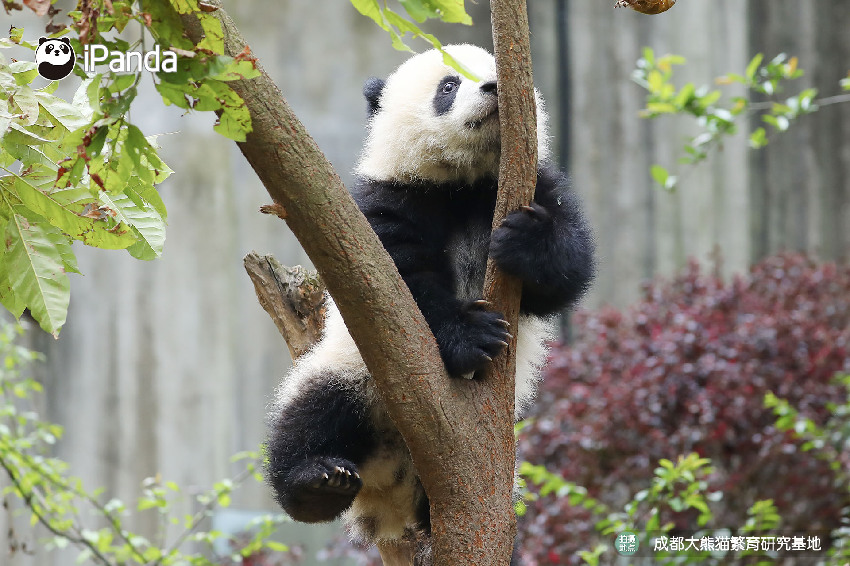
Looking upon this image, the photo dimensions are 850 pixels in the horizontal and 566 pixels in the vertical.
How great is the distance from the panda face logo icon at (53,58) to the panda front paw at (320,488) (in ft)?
4.42

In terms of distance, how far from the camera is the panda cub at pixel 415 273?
8.59 ft

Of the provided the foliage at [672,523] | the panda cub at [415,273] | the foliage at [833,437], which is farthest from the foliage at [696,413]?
the panda cub at [415,273]

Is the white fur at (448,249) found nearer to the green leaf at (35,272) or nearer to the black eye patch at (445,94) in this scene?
the black eye patch at (445,94)

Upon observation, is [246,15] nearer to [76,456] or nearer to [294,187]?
[76,456]

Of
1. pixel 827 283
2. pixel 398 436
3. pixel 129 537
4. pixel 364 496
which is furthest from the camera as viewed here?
pixel 827 283

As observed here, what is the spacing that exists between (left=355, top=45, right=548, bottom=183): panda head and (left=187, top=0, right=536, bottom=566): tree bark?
0.60 meters

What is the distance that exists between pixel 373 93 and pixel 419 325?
5.21 feet

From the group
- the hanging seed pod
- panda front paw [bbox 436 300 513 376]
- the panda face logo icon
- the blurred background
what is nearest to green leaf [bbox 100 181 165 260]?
the panda face logo icon

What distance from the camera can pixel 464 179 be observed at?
3055 millimetres

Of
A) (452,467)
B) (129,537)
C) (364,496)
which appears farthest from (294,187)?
(129,537)

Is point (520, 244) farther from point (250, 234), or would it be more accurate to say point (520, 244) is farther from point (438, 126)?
point (250, 234)

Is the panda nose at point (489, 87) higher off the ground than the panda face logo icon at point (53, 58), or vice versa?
the panda nose at point (489, 87)

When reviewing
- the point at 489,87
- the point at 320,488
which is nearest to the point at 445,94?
the point at 489,87

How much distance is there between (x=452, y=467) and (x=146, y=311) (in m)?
5.44
